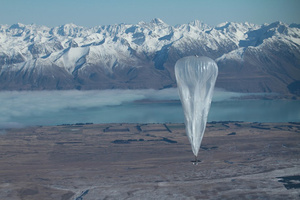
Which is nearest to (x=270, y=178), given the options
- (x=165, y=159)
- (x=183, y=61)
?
(x=165, y=159)

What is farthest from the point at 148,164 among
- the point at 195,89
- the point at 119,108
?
the point at 119,108

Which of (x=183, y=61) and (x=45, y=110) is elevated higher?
(x=183, y=61)

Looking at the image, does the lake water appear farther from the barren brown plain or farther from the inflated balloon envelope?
the inflated balloon envelope

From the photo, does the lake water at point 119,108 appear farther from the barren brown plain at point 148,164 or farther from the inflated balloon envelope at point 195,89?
the inflated balloon envelope at point 195,89

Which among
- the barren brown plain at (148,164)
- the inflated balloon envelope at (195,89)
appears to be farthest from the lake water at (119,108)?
the inflated balloon envelope at (195,89)

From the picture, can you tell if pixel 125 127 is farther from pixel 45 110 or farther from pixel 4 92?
pixel 4 92

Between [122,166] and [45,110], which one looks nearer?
[122,166]

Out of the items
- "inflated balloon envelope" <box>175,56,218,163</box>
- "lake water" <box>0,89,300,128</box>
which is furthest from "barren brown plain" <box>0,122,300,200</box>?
"lake water" <box>0,89,300,128</box>
